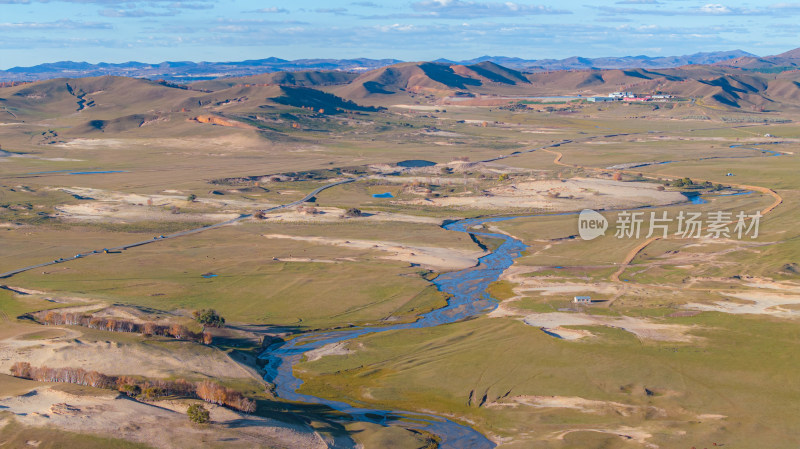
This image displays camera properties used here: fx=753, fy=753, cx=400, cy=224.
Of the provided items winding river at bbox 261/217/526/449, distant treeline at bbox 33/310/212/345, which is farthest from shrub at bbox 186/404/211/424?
distant treeline at bbox 33/310/212/345

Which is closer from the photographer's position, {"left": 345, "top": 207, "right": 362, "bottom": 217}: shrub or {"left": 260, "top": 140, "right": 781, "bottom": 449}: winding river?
{"left": 260, "top": 140, "right": 781, "bottom": 449}: winding river

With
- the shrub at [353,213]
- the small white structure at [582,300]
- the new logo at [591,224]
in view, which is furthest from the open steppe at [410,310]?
the new logo at [591,224]

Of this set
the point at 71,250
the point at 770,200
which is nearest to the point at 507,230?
the point at 770,200

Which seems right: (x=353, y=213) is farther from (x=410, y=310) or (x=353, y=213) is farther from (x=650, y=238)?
(x=410, y=310)

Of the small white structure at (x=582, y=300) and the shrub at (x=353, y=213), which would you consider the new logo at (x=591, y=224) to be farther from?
the shrub at (x=353, y=213)

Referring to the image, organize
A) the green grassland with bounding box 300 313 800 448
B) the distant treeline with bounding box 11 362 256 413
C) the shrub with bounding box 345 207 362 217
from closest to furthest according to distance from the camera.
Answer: the green grassland with bounding box 300 313 800 448
the distant treeline with bounding box 11 362 256 413
the shrub with bounding box 345 207 362 217

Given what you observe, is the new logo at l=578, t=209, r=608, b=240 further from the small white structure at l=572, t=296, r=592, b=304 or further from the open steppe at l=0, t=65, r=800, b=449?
the small white structure at l=572, t=296, r=592, b=304
